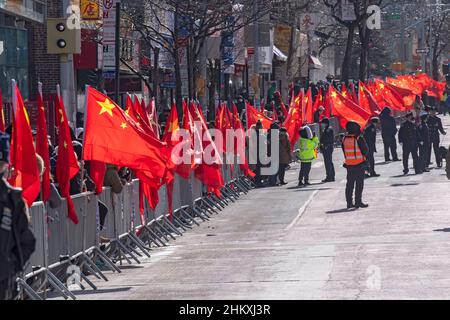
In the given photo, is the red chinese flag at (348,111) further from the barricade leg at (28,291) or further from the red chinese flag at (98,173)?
the barricade leg at (28,291)

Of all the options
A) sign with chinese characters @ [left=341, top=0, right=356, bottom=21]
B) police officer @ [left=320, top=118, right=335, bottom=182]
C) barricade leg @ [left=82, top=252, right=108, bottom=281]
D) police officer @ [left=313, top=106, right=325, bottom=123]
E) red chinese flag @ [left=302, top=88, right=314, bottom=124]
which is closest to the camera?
barricade leg @ [left=82, top=252, right=108, bottom=281]

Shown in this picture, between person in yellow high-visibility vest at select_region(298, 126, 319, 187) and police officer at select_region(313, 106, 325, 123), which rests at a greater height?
police officer at select_region(313, 106, 325, 123)

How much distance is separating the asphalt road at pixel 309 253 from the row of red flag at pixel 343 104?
4292 millimetres

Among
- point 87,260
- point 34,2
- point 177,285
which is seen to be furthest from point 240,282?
point 34,2

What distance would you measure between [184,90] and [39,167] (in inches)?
1136

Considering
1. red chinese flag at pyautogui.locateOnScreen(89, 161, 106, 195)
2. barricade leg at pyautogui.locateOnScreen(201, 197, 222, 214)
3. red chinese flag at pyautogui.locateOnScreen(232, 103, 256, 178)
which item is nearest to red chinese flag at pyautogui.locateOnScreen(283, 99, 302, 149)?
red chinese flag at pyautogui.locateOnScreen(232, 103, 256, 178)

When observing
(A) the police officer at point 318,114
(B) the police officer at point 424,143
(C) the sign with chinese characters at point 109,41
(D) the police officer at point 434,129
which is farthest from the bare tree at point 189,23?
(C) the sign with chinese characters at point 109,41

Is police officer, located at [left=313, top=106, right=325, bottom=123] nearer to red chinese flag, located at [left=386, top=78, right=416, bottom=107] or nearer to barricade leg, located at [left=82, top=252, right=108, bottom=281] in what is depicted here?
red chinese flag, located at [left=386, top=78, right=416, bottom=107]

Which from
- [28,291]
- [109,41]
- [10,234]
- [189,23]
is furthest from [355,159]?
[10,234]

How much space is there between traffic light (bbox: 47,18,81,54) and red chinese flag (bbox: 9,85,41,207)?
30.2ft

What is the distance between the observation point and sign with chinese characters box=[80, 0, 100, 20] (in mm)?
33156

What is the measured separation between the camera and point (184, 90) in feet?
142

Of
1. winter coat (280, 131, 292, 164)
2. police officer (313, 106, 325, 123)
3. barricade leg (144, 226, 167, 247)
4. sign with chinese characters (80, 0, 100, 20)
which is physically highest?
sign with chinese characters (80, 0, 100, 20)
